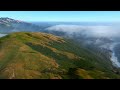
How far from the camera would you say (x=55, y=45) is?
28016 mm

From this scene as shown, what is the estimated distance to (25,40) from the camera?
27.9 metres

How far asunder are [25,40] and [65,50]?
5.14 m
